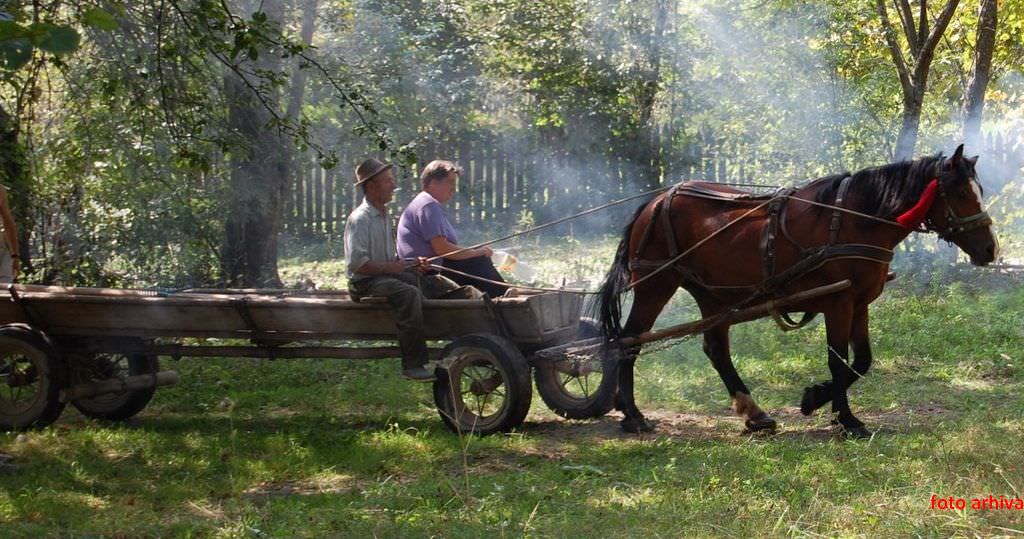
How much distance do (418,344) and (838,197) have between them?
279cm

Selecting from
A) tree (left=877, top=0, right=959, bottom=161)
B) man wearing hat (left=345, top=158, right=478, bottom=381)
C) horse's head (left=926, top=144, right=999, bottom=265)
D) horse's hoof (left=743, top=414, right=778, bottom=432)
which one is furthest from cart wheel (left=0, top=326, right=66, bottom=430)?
tree (left=877, top=0, right=959, bottom=161)

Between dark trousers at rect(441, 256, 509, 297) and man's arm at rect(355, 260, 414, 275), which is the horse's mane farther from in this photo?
man's arm at rect(355, 260, 414, 275)

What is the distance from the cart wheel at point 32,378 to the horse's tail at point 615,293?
3.68m

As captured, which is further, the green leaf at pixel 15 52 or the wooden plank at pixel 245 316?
the wooden plank at pixel 245 316

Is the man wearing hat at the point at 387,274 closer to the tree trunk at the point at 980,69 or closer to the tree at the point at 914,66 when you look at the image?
the tree at the point at 914,66

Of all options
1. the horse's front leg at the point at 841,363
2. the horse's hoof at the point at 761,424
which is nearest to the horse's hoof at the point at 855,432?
the horse's front leg at the point at 841,363

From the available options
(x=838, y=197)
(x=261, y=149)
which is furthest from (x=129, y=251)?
(x=838, y=197)

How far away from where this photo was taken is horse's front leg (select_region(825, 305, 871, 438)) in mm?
6582

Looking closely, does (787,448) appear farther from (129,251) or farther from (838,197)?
(129,251)

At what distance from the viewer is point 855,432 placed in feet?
21.6

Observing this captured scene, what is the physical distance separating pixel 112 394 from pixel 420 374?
7.90ft

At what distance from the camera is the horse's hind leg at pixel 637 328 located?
23.6 ft

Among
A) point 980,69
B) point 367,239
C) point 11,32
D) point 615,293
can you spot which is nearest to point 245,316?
point 367,239

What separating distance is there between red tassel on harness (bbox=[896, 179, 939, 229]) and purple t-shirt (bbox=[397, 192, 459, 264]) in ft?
9.50
